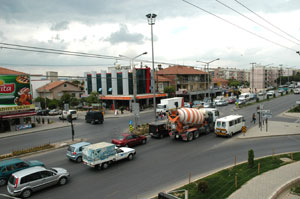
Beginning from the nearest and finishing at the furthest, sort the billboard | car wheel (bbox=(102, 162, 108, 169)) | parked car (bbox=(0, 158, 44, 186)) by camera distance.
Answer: parked car (bbox=(0, 158, 44, 186))
car wheel (bbox=(102, 162, 108, 169))
the billboard

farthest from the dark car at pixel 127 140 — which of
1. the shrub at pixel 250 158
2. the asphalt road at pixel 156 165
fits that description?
the shrub at pixel 250 158

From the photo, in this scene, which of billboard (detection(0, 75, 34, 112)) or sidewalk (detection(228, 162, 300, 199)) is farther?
billboard (detection(0, 75, 34, 112))

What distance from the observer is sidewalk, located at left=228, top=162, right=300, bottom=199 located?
1034cm

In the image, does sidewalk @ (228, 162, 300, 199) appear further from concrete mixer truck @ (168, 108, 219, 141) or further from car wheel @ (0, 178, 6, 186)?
car wheel @ (0, 178, 6, 186)

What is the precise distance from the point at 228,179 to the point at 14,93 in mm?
32201

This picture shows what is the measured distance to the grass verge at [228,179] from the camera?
34.9 feet

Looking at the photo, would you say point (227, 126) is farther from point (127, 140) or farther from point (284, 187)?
point (284, 187)

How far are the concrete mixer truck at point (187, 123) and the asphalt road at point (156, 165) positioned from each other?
0.89 meters

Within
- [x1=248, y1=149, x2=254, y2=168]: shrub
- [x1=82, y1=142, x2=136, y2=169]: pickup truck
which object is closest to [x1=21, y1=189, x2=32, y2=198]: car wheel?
[x1=82, y1=142, x2=136, y2=169]: pickup truck

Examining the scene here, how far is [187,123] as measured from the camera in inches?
898

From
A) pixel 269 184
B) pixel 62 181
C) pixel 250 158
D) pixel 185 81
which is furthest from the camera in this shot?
pixel 185 81

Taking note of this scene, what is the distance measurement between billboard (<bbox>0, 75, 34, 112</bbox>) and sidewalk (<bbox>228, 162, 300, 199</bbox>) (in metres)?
32.8

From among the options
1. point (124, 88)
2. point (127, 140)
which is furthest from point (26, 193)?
point (124, 88)

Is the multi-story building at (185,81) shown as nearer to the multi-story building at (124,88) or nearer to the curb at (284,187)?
the multi-story building at (124,88)
